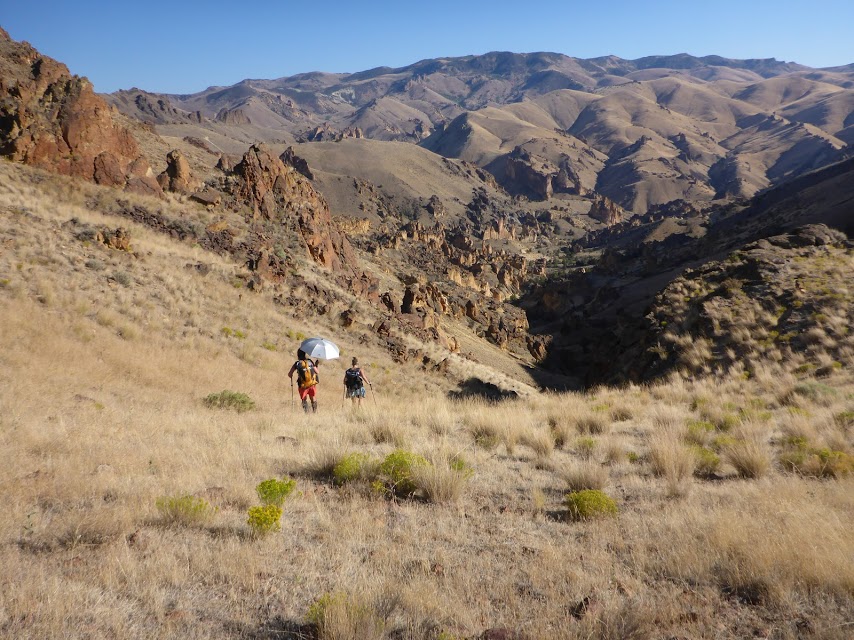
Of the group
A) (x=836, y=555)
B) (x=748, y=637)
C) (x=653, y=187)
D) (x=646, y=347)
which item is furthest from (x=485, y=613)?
(x=653, y=187)

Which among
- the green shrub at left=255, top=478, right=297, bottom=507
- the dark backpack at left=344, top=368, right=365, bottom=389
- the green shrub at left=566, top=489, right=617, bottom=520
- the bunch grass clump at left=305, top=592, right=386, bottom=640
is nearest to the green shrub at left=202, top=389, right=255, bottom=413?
the dark backpack at left=344, top=368, right=365, bottom=389

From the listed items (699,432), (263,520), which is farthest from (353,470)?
(699,432)

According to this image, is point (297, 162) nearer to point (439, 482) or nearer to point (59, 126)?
point (59, 126)

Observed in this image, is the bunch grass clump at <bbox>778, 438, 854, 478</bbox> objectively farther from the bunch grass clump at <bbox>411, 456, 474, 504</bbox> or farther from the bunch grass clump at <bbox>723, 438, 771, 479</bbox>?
the bunch grass clump at <bbox>411, 456, 474, 504</bbox>

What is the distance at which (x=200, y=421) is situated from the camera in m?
8.15

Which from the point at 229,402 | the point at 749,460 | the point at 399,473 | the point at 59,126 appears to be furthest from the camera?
the point at 59,126

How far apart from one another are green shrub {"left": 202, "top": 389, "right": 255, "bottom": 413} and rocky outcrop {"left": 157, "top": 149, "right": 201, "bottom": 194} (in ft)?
65.7

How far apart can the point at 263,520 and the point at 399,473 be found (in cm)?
166

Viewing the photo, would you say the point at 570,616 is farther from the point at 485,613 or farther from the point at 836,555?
the point at 836,555

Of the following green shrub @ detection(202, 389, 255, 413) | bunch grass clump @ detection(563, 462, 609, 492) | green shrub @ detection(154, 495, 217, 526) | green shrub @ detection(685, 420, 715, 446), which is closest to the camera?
green shrub @ detection(154, 495, 217, 526)

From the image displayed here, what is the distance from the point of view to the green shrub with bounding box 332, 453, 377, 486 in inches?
210

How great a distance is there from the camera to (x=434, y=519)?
447cm

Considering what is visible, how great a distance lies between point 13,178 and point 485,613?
25.8 meters

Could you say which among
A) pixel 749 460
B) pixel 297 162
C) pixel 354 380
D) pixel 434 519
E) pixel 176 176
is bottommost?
pixel 354 380
